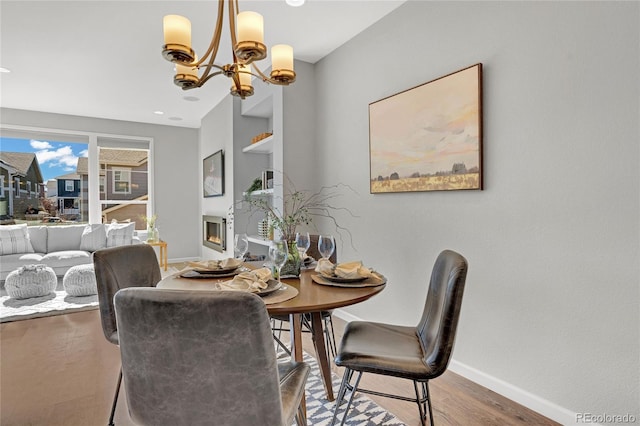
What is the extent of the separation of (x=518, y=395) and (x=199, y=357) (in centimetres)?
184

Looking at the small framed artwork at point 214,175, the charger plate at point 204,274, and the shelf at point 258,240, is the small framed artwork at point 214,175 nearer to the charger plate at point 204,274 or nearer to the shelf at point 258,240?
the shelf at point 258,240

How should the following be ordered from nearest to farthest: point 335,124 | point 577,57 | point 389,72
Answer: point 577,57 → point 389,72 → point 335,124

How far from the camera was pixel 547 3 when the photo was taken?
1789 millimetres

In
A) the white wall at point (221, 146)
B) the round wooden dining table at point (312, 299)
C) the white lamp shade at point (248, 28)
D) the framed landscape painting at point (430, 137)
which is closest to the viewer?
the round wooden dining table at point (312, 299)

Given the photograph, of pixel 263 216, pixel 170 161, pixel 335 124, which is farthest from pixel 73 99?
pixel 335 124

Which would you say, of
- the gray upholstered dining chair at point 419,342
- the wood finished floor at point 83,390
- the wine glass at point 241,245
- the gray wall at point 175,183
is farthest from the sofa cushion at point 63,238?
the gray upholstered dining chair at point 419,342

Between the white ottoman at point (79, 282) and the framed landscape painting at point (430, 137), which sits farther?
the white ottoman at point (79, 282)

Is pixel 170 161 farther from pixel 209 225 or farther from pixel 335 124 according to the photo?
pixel 335 124

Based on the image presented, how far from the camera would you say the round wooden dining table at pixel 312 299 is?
4.20ft

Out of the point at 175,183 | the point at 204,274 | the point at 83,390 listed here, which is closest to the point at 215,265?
the point at 204,274

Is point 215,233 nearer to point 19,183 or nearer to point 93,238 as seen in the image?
point 93,238

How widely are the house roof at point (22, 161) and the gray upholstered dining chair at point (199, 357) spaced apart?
6371 mm

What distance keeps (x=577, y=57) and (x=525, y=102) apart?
0.94ft

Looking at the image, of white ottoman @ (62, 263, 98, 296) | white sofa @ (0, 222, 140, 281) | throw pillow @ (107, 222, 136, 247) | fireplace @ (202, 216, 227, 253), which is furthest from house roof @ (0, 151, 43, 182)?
white ottoman @ (62, 263, 98, 296)
